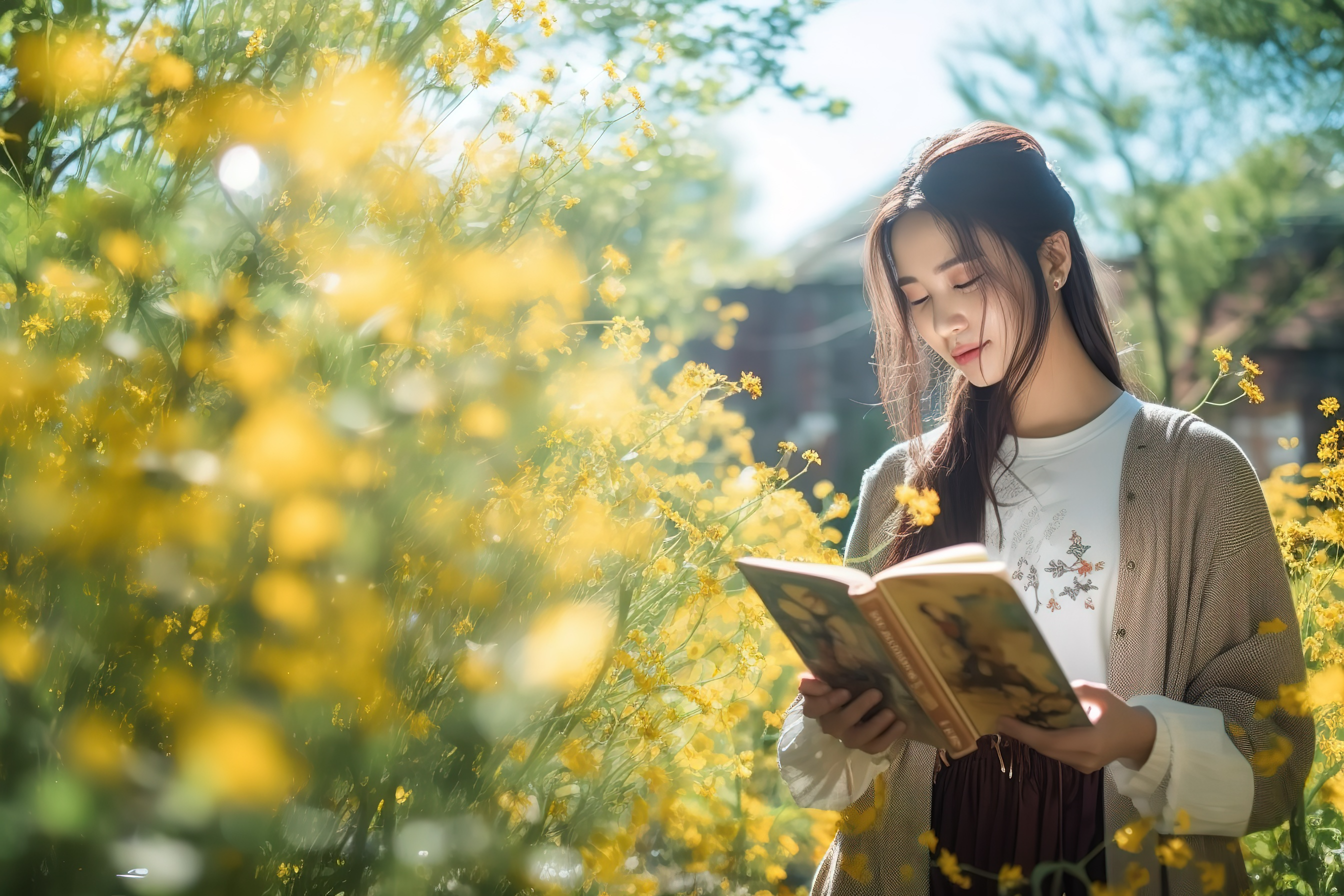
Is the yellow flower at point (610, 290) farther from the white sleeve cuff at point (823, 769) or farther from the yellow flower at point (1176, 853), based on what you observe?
the yellow flower at point (1176, 853)

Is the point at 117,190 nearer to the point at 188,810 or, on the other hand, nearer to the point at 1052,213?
the point at 188,810

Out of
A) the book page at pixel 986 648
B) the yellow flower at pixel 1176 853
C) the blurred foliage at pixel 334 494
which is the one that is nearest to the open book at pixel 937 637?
the book page at pixel 986 648

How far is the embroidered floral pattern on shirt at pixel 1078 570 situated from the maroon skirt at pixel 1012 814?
175 mm

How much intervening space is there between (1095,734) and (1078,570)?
0.92ft

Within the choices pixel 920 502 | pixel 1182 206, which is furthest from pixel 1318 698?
pixel 1182 206

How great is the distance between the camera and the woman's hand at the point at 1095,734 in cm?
83

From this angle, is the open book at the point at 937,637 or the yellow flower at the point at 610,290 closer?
the open book at the point at 937,637

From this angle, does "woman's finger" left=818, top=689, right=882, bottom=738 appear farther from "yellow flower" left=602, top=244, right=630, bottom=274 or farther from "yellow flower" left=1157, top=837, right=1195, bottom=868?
"yellow flower" left=602, top=244, right=630, bottom=274

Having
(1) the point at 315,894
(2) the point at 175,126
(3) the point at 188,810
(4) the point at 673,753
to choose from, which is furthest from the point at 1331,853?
(2) the point at 175,126

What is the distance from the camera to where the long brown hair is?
43.8 inches

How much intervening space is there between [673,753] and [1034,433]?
613 mm

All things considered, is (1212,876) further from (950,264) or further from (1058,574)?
(950,264)

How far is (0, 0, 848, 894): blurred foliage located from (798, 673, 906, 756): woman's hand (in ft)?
0.59

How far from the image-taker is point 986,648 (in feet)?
2.56
